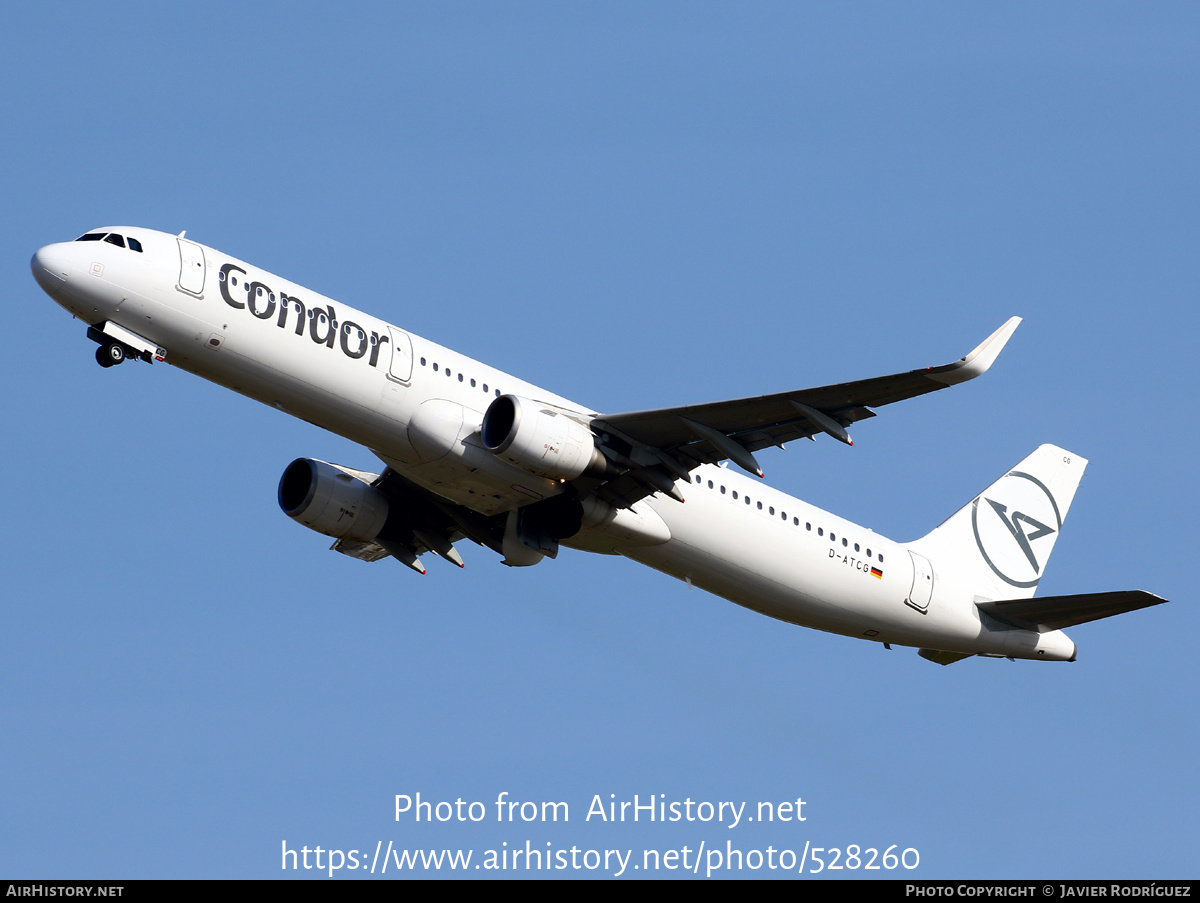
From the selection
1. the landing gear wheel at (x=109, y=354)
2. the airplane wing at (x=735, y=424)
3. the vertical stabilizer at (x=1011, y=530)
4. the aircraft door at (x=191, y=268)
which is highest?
the vertical stabilizer at (x=1011, y=530)

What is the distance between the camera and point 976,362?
30.5 metres

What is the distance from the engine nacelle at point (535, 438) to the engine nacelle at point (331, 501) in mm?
6672

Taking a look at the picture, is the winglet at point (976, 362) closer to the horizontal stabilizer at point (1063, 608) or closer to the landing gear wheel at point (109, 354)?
the horizontal stabilizer at point (1063, 608)

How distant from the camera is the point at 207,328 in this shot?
32469 millimetres

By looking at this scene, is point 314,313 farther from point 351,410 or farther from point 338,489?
point 338,489

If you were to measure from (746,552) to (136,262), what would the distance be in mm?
15657

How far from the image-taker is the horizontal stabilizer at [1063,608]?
37.7 m

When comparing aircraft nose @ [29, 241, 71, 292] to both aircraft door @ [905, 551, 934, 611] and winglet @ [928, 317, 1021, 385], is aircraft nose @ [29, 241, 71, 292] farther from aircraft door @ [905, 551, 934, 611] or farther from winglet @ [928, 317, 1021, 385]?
aircraft door @ [905, 551, 934, 611]

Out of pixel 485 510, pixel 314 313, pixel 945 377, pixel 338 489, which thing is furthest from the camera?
pixel 338 489

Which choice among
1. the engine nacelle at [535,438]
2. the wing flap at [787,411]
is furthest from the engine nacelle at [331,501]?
the wing flap at [787,411]

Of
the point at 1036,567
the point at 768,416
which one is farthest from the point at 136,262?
the point at 1036,567

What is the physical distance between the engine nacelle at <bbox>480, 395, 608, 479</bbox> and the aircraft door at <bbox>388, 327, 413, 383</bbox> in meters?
1.97

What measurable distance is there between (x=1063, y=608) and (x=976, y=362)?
40.3 feet
